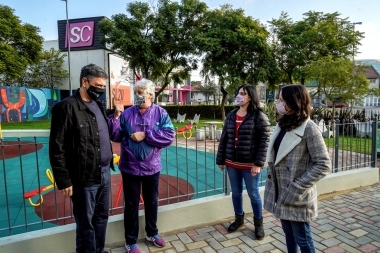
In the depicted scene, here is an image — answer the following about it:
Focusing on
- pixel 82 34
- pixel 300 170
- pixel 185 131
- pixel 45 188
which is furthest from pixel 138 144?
pixel 82 34

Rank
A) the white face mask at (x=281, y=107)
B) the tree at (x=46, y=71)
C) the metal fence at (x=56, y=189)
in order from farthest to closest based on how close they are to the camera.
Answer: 1. the tree at (x=46, y=71)
2. the metal fence at (x=56, y=189)
3. the white face mask at (x=281, y=107)

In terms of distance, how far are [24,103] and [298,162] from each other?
822 inches

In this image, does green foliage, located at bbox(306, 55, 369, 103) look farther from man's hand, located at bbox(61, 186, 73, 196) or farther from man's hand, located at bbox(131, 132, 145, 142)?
man's hand, located at bbox(61, 186, 73, 196)

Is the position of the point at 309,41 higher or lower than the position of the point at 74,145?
higher

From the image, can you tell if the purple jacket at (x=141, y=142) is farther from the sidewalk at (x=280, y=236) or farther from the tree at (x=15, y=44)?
the tree at (x=15, y=44)

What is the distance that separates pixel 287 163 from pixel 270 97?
1793 centimetres

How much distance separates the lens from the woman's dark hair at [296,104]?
202 centimetres

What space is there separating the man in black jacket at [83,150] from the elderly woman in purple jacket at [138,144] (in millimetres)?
283

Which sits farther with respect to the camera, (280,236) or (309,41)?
(309,41)

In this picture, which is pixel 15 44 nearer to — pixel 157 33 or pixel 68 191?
pixel 157 33

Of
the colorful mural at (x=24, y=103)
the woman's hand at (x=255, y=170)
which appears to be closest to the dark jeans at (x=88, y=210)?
the woman's hand at (x=255, y=170)

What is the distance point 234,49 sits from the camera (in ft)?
65.9

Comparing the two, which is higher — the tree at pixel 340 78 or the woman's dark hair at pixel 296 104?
the tree at pixel 340 78

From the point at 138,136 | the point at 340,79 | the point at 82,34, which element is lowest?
the point at 138,136
